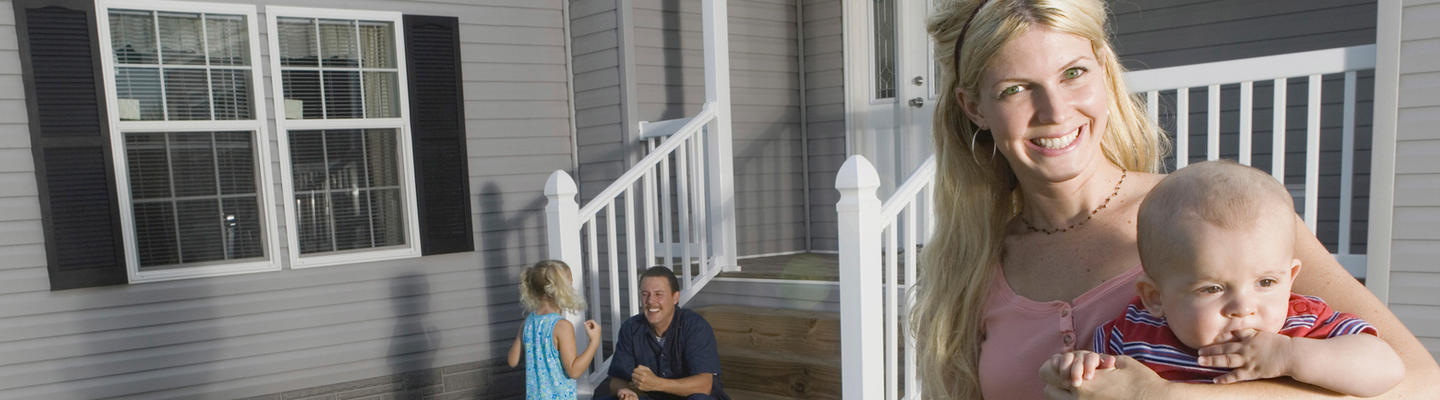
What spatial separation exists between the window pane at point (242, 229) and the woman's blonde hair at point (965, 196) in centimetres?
472

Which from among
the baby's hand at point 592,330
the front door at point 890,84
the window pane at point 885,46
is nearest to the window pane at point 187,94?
the baby's hand at point 592,330

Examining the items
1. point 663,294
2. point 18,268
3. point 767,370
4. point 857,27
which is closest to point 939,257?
point 663,294

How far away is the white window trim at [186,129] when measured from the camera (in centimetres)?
471

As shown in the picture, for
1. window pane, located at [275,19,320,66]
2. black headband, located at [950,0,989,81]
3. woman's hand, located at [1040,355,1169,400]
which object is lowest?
woman's hand, located at [1040,355,1169,400]

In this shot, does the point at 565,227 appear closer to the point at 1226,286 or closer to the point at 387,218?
the point at 387,218

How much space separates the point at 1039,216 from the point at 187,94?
4.96 meters

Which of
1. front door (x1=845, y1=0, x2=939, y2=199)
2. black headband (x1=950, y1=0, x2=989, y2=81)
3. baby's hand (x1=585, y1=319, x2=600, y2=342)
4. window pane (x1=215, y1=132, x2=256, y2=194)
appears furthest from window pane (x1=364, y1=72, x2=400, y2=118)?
black headband (x1=950, y1=0, x2=989, y2=81)

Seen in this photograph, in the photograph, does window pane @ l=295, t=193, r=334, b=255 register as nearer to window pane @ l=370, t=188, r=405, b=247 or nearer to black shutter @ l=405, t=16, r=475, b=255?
window pane @ l=370, t=188, r=405, b=247

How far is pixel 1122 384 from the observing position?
970 millimetres

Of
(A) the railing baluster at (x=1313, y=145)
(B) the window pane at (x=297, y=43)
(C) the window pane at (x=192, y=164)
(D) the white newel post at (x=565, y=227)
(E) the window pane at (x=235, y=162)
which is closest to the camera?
(A) the railing baluster at (x=1313, y=145)

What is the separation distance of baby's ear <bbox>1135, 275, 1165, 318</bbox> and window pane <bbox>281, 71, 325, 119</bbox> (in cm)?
512

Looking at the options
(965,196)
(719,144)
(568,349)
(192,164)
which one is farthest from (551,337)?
(965,196)

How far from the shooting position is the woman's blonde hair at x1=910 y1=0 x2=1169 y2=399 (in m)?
1.21

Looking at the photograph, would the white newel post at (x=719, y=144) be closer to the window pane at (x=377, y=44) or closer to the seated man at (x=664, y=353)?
the seated man at (x=664, y=353)
